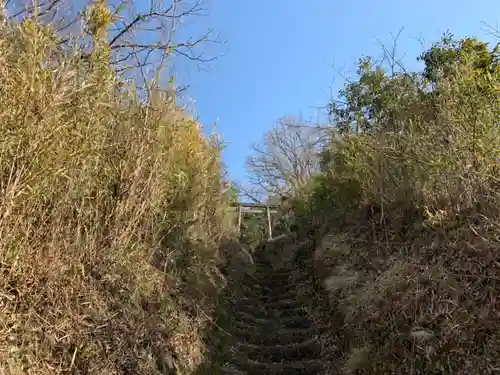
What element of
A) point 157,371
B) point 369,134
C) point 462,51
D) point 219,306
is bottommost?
point 157,371

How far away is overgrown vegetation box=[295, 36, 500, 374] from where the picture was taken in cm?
344

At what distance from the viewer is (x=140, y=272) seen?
403 cm

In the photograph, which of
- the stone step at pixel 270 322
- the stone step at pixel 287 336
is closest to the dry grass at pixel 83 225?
the stone step at pixel 287 336

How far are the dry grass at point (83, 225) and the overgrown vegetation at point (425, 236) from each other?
1.80m

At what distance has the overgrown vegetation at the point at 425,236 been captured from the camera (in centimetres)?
344

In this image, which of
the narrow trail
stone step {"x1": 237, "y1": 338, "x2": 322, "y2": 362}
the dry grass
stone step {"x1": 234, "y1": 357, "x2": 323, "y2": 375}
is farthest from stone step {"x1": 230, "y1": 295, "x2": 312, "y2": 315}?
the dry grass

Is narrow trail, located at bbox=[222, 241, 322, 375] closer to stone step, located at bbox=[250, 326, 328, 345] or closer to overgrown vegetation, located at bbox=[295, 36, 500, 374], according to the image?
stone step, located at bbox=[250, 326, 328, 345]

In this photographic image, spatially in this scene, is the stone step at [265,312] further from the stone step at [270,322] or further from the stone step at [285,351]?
the stone step at [285,351]

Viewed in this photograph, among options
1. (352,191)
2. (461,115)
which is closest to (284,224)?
(352,191)

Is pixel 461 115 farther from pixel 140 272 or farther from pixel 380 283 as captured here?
pixel 140 272

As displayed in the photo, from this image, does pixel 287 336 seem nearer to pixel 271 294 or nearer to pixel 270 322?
pixel 270 322

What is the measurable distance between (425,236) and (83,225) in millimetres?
3224

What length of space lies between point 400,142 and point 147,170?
9.16 feet

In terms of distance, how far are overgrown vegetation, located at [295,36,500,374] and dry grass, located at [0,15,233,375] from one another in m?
1.80
